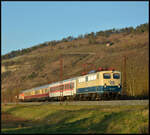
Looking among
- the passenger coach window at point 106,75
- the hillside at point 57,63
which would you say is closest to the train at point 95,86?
the passenger coach window at point 106,75

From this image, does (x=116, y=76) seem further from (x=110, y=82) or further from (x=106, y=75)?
(x=106, y=75)

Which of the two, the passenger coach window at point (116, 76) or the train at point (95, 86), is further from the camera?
the passenger coach window at point (116, 76)

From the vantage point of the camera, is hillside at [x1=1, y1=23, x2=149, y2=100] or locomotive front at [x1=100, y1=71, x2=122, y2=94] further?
hillside at [x1=1, y1=23, x2=149, y2=100]

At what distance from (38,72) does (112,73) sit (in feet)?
352

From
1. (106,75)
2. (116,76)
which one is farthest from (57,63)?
(106,75)

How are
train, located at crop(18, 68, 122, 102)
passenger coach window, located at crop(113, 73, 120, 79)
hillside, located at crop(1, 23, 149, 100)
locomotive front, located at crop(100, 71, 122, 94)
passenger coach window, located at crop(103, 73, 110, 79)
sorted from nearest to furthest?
locomotive front, located at crop(100, 71, 122, 94) → train, located at crop(18, 68, 122, 102) → passenger coach window, located at crop(103, 73, 110, 79) → passenger coach window, located at crop(113, 73, 120, 79) → hillside, located at crop(1, 23, 149, 100)

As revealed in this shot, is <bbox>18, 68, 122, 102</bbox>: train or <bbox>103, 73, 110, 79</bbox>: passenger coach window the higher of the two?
<bbox>103, 73, 110, 79</bbox>: passenger coach window

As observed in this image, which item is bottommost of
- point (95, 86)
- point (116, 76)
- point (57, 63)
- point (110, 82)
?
point (95, 86)

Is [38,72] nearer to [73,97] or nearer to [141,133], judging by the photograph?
[73,97]

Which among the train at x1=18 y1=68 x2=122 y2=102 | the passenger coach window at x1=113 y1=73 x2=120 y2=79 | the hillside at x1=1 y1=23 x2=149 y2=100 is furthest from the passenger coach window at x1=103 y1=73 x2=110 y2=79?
the hillside at x1=1 y1=23 x2=149 y2=100

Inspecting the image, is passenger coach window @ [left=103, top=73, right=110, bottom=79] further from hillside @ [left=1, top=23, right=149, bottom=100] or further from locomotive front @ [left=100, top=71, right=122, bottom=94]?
hillside @ [left=1, top=23, right=149, bottom=100]

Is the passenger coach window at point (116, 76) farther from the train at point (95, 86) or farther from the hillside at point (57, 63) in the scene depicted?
the hillside at point (57, 63)

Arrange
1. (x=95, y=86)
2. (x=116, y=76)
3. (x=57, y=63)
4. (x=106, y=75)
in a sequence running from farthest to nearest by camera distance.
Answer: (x=57, y=63) < (x=95, y=86) < (x=116, y=76) < (x=106, y=75)

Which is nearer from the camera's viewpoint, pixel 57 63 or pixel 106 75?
pixel 106 75
